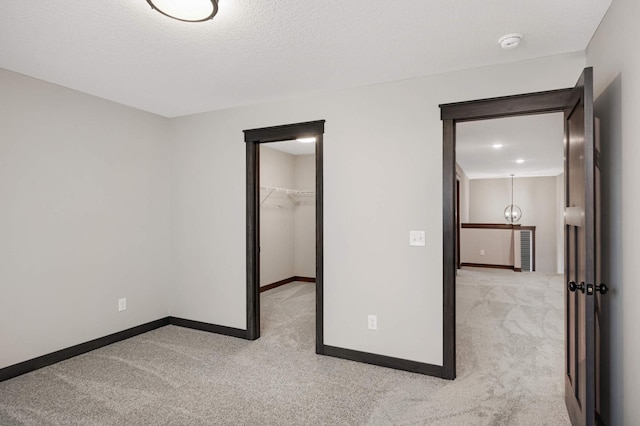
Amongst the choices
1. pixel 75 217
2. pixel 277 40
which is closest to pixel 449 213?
pixel 277 40

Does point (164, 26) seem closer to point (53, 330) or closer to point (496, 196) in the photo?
point (53, 330)

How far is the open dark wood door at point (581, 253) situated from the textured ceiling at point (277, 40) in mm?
533

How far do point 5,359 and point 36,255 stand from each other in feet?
2.63

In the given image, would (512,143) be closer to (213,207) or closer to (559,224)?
(213,207)

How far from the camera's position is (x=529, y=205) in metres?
10.6

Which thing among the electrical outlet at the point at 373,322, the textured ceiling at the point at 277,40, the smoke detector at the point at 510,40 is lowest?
the electrical outlet at the point at 373,322

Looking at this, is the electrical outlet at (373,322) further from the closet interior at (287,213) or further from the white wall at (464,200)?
the white wall at (464,200)

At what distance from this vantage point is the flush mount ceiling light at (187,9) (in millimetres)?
1789

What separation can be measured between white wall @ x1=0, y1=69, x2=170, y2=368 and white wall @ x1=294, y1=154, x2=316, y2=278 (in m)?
2.94

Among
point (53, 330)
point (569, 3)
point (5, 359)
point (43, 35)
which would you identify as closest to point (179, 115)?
point (43, 35)

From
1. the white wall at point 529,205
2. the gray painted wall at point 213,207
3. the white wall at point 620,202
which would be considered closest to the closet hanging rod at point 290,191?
the gray painted wall at point 213,207

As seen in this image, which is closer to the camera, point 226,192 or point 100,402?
point 100,402

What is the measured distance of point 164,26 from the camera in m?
2.15

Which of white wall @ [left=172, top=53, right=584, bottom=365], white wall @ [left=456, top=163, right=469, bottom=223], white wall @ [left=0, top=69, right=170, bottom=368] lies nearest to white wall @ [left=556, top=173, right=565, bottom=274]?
white wall @ [left=456, top=163, right=469, bottom=223]
